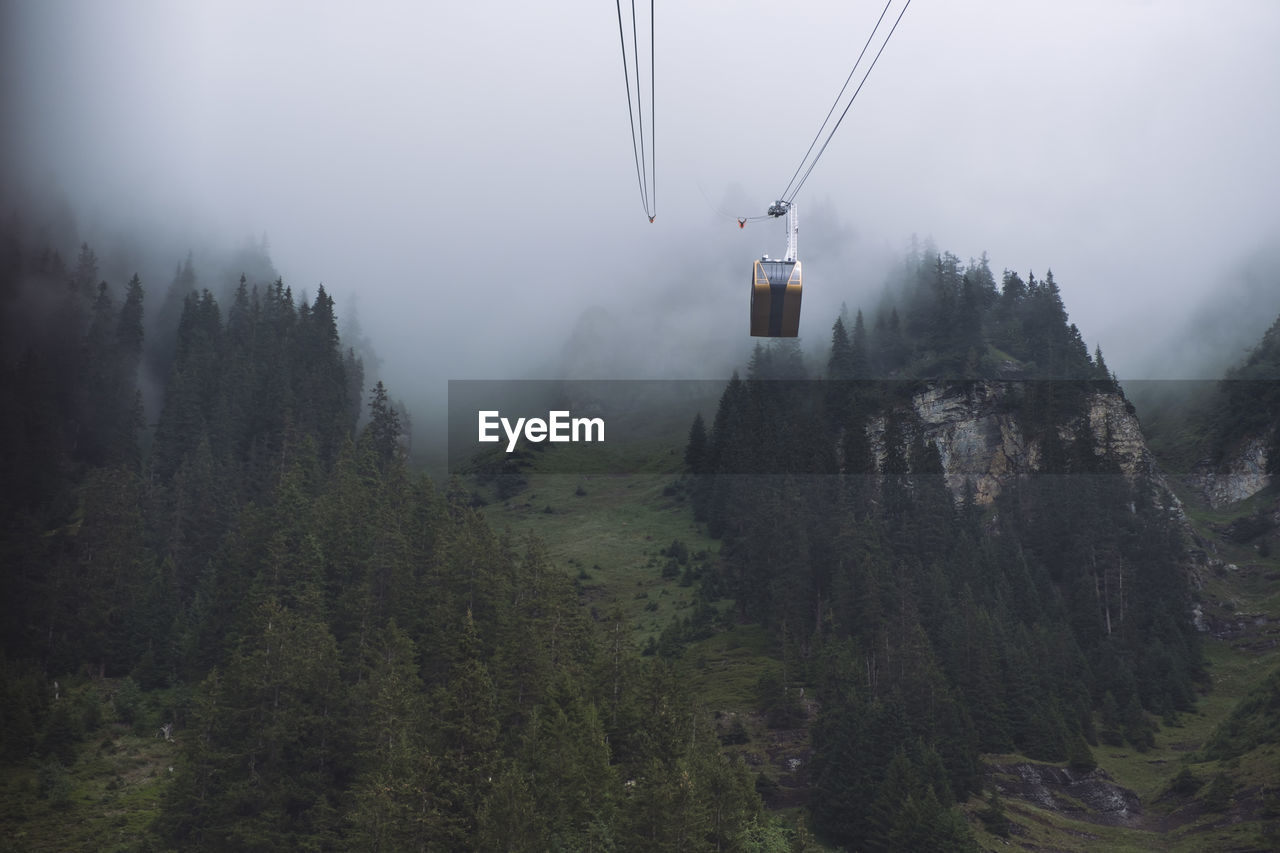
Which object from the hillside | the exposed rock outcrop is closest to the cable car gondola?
the hillside

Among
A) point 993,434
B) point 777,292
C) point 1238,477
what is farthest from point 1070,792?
point 1238,477

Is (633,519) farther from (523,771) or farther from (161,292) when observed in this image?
(523,771)

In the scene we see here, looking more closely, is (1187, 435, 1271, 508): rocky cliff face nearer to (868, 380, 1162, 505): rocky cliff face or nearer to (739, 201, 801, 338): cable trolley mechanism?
(868, 380, 1162, 505): rocky cliff face

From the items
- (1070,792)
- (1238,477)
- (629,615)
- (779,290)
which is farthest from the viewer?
(1238,477)

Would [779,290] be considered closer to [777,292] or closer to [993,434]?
[777,292]

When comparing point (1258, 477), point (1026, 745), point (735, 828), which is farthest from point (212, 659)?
point (1258, 477)
